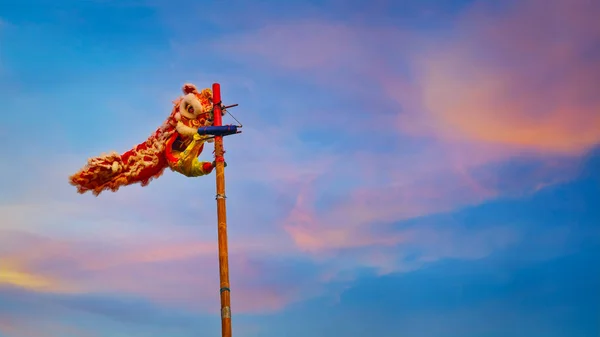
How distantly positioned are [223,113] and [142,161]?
9.05ft

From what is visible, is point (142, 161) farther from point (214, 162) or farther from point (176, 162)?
point (214, 162)

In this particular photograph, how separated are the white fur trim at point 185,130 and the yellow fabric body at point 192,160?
14 centimetres

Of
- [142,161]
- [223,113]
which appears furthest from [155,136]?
[223,113]

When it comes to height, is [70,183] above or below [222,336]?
above

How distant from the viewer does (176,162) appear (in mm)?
21609

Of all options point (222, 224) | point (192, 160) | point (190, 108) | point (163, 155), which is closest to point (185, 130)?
point (190, 108)

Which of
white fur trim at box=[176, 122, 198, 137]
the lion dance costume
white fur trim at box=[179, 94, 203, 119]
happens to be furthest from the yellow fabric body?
white fur trim at box=[179, 94, 203, 119]

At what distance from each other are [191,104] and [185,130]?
Result: 741 millimetres

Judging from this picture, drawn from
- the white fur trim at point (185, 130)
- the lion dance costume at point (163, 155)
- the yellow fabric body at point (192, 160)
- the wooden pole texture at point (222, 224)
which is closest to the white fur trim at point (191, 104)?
the lion dance costume at point (163, 155)

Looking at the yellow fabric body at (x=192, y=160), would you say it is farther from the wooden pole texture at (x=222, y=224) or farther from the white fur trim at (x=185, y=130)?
the wooden pole texture at (x=222, y=224)

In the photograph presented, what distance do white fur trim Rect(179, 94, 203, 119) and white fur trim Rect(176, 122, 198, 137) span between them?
31 centimetres

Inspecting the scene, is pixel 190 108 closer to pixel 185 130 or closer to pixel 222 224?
pixel 185 130

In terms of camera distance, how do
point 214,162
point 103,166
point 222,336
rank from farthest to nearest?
point 103,166 < point 214,162 < point 222,336

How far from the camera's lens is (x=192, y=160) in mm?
21375
